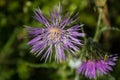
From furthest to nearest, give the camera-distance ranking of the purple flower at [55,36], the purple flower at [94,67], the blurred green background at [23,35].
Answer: the blurred green background at [23,35] → the purple flower at [94,67] → the purple flower at [55,36]

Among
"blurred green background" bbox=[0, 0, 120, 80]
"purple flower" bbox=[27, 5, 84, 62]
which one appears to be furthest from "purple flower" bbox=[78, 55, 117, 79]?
"blurred green background" bbox=[0, 0, 120, 80]

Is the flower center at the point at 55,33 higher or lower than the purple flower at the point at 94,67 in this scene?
higher

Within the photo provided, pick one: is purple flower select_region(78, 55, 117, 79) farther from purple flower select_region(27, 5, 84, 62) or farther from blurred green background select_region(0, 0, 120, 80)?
Result: blurred green background select_region(0, 0, 120, 80)

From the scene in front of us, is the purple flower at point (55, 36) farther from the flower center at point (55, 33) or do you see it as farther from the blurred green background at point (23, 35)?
the blurred green background at point (23, 35)

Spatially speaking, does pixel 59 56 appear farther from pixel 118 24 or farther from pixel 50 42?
pixel 118 24

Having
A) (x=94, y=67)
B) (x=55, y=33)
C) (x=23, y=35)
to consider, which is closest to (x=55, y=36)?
(x=55, y=33)

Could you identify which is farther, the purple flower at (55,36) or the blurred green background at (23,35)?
the blurred green background at (23,35)

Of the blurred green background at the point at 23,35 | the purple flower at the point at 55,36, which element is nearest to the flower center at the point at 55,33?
the purple flower at the point at 55,36
